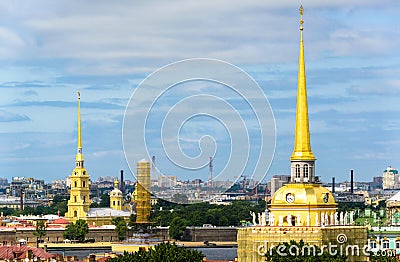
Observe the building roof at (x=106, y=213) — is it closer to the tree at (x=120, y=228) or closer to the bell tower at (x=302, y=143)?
the tree at (x=120, y=228)

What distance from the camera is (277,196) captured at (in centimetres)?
5303

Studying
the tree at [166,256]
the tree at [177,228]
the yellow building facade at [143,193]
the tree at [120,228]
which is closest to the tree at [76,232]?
the tree at [120,228]

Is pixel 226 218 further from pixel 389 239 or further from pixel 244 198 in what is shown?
pixel 389 239

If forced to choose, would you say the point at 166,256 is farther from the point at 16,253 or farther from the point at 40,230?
the point at 40,230

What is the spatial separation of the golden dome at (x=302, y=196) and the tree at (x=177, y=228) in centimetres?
7907

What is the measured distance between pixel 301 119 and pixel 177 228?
268 feet

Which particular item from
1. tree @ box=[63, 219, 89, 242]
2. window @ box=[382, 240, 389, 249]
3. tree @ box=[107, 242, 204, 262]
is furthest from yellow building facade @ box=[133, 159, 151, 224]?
tree @ box=[63, 219, 89, 242]

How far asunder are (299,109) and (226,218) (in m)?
95.2

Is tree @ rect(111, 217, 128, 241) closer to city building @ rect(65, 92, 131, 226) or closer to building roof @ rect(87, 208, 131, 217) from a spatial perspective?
city building @ rect(65, 92, 131, 226)

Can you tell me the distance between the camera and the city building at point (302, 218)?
52594 millimetres

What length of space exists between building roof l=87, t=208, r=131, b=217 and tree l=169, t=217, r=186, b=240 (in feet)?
61.1

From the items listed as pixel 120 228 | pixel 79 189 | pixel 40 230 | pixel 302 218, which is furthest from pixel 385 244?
pixel 79 189

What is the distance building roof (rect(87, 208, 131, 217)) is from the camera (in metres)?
157

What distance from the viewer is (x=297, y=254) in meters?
51.2
